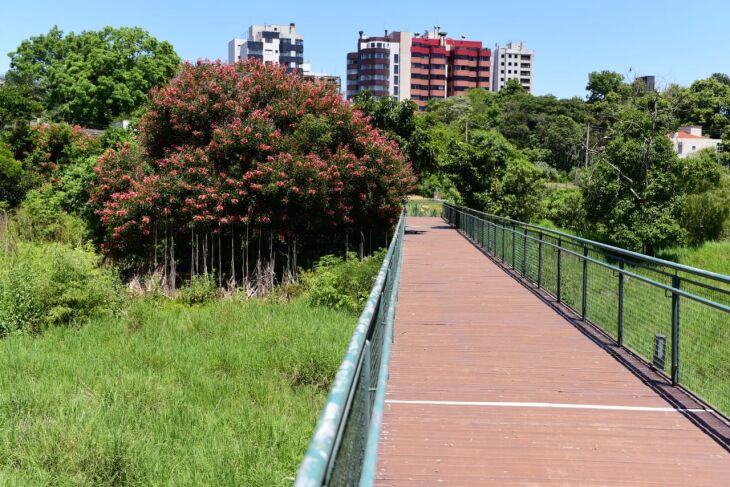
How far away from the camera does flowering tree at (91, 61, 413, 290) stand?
1930cm

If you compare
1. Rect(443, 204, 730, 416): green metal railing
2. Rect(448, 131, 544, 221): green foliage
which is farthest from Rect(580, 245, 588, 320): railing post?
Rect(448, 131, 544, 221): green foliage

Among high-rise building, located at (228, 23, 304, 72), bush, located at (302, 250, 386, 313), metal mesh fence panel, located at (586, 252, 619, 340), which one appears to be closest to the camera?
metal mesh fence panel, located at (586, 252, 619, 340)

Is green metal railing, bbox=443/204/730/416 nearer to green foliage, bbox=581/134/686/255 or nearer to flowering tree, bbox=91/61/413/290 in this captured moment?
flowering tree, bbox=91/61/413/290

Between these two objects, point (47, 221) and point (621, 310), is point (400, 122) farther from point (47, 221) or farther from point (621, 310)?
point (621, 310)

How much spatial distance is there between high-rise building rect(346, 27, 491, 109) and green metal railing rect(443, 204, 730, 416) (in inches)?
4507

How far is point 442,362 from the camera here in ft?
22.8

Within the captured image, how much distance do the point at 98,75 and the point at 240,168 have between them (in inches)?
1513

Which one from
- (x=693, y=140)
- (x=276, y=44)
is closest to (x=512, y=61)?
(x=276, y=44)

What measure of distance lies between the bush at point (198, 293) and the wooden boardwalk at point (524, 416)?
9.98 metres

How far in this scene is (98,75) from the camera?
5222cm

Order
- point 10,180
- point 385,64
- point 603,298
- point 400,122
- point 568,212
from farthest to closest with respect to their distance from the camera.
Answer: point 385,64, point 568,212, point 10,180, point 400,122, point 603,298

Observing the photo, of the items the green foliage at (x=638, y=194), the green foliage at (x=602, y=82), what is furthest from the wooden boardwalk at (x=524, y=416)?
the green foliage at (x=602, y=82)

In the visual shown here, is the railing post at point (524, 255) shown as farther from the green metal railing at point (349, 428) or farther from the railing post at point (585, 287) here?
the green metal railing at point (349, 428)

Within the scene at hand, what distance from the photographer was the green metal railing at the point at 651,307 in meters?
6.24
